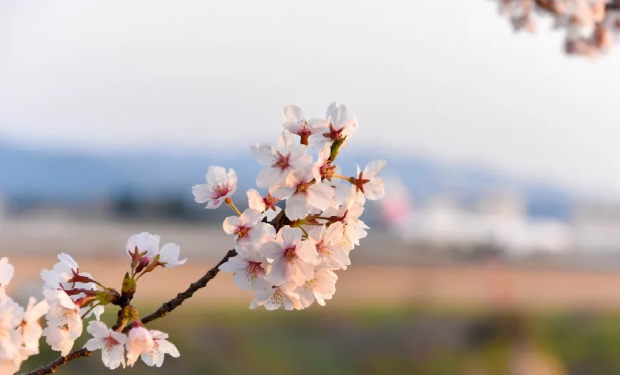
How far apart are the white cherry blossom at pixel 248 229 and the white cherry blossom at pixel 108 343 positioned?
0.17 metres

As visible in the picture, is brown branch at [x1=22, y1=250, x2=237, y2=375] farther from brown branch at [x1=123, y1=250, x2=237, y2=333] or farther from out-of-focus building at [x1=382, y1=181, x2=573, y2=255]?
out-of-focus building at [x1=382, y1=181, x2=573, y2=255]

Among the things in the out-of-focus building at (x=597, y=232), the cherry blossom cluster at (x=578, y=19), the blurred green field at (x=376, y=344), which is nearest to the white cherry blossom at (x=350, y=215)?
the cherry blossom cluster at (x=578, y=19)

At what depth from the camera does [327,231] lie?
737mm

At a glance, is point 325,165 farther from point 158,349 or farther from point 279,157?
point 158,349

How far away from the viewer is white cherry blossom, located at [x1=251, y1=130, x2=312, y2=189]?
69cm

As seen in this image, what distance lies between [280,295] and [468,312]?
19.2 feet

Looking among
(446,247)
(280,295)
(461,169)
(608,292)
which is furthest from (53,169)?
(280,295)

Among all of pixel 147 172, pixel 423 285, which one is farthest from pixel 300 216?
pixel 147 172

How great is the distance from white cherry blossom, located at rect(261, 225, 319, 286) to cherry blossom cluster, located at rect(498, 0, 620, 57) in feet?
2.92

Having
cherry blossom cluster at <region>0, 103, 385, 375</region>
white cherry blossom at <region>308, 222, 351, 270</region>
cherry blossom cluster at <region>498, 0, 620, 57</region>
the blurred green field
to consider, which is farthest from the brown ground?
white cherry blossom at <region>308, 222, 351, 270</region>

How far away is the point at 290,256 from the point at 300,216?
5 centimetres

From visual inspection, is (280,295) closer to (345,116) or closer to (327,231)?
(327,231)

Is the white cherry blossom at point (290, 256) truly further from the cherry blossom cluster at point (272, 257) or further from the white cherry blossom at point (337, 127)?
the white cherry blossom at point (337, 127)

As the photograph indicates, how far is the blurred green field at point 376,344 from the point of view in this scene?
4.60m
